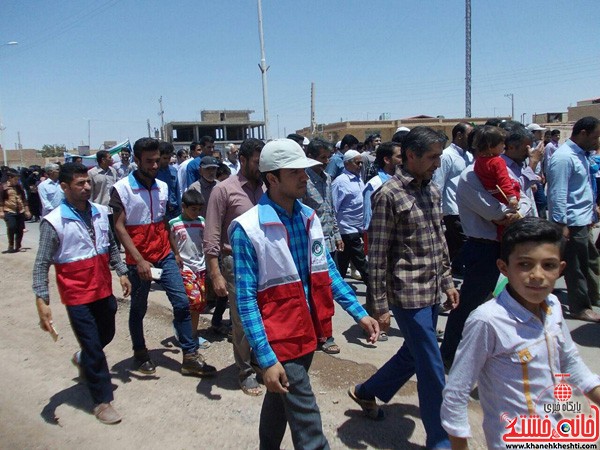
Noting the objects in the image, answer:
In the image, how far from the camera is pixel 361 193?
650 cm

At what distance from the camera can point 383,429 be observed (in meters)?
3.54

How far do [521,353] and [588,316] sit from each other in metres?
4.13

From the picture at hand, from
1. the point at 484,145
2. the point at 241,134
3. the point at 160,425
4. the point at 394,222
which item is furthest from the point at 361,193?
the point at 241,134

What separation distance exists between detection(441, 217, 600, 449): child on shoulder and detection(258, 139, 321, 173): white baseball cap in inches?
42.0

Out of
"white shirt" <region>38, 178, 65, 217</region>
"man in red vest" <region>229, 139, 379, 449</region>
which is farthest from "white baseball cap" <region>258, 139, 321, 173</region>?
"white shirt" <region>38, 178, 65, 217</region>

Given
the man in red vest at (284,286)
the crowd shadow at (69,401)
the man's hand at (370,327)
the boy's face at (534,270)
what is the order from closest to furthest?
the boy's face at (534,270), the man in red vest at (284,286), the man's hand at (370,327), the crowd shadow at (69,401)

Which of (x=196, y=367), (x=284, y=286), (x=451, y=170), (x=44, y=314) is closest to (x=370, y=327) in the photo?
(x=284, y=286)

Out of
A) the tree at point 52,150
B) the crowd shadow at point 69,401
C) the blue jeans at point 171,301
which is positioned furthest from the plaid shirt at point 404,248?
the tree at point 52,150

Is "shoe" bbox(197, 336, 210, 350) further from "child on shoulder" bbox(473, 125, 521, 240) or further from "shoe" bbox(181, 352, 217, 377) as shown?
"child on shoulder" bbox(473, 125, 521, 240)

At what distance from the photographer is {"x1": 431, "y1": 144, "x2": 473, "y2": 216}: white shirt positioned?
254 inches

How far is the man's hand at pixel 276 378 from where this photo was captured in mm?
2393

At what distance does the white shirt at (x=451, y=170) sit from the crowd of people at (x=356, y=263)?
2cm

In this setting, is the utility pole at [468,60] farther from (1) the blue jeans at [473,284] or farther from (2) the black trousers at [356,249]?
(1) the blue jeans at [473,284]

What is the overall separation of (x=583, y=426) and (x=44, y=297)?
11.3ft
